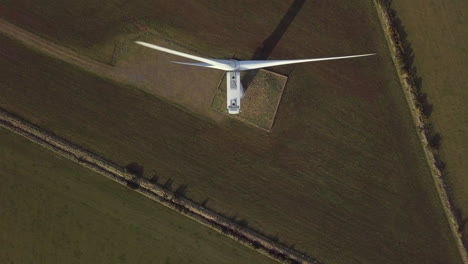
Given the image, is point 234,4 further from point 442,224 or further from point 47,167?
point 442,224

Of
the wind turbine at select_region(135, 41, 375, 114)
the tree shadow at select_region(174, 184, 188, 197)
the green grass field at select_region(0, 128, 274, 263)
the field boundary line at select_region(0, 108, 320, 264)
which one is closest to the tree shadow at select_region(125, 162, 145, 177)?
the field boundary line at select_region(0, 108, 320, 264)

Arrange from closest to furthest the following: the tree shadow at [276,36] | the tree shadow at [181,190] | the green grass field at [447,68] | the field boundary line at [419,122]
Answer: the field boundary line at [419,122]
the green grass field at [447,68]
the tree shadow at [276,36]
the tree shadow at [181,190]

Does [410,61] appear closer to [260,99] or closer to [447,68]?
[447,68]

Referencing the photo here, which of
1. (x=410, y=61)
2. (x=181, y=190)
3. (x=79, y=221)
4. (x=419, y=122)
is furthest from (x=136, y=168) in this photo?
(x=410, y=61)

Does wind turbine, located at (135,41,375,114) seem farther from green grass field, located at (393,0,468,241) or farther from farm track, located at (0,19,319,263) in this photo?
farm track, located at (0,19,319,263)

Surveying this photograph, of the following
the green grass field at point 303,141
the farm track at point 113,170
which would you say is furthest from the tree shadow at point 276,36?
the farm track at point 113,170

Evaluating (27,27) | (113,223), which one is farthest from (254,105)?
(27,27)

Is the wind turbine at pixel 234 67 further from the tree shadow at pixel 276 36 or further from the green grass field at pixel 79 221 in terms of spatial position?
the green grass field at pixel 79 221
